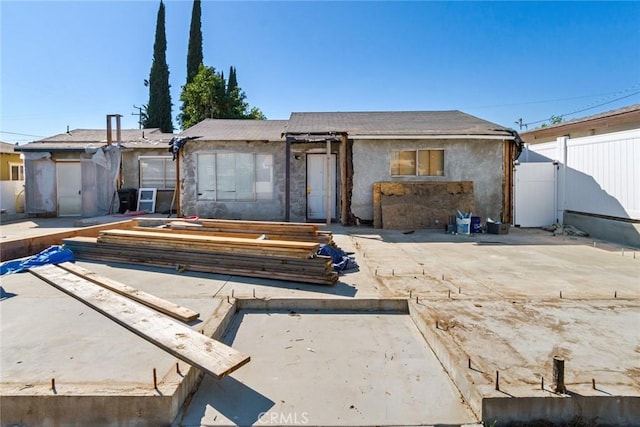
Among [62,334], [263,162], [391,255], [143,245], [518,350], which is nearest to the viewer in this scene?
[518,350]

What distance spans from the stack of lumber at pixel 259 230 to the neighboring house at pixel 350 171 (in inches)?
131

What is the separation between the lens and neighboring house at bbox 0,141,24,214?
13.9 m

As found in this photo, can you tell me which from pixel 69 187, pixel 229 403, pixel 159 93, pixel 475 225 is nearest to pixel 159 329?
pixel 229 403

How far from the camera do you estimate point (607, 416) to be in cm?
223

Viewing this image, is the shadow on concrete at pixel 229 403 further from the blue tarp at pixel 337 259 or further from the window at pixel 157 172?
the window at pixel 157 172

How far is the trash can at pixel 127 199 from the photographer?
1270cm

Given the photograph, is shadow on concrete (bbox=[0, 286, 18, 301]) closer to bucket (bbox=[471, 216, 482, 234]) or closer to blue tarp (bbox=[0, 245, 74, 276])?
blue tarp (bbox=[0, 245, 74, 276])

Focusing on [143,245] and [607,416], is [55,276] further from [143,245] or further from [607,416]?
[607,416]

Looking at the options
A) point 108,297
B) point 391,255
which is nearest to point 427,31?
point 391,255

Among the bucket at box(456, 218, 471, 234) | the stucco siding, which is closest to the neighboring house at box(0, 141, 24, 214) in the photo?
the stucco siding

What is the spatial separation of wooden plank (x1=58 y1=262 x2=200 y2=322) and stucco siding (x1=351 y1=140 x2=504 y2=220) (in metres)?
7.04

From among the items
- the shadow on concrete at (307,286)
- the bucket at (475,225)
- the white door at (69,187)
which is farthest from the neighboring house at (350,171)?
the shadow on concrete at (307,286)

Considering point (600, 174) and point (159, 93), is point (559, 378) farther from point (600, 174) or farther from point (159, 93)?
point (159, 93)

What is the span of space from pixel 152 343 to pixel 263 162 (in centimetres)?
832
